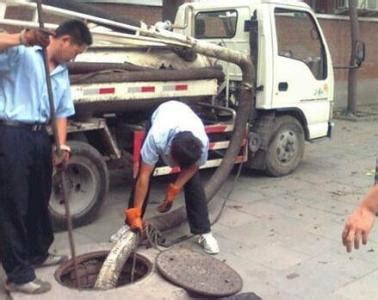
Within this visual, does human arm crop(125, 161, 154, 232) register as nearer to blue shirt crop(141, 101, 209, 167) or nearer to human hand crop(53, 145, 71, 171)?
blue shirt crop(141, 101, 209, 167)

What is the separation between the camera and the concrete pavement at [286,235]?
4223 mm

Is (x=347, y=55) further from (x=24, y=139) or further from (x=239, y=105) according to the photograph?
(x=24, y=139)

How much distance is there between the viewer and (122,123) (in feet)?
20.1

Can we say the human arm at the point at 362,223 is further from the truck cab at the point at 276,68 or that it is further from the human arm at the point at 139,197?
the truck cab at the point at 276,68

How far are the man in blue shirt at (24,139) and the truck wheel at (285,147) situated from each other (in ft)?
12.2

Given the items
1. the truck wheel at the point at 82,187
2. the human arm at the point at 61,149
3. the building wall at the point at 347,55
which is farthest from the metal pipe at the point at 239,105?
the building wall at the point at 347,55

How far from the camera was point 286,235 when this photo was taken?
17.6ft

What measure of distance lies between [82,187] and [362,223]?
341 cm

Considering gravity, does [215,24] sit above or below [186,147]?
above

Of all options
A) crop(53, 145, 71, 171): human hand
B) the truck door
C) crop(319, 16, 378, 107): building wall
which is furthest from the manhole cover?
crop(319, 16, 378, 107): building wall

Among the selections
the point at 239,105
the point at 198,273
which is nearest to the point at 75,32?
the point at 198,273

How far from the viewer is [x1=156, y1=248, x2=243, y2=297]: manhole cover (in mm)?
4059

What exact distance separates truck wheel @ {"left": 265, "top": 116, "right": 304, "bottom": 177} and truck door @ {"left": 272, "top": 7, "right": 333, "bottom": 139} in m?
0.19

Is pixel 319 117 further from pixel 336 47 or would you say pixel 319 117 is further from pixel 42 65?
pixel 336 47
